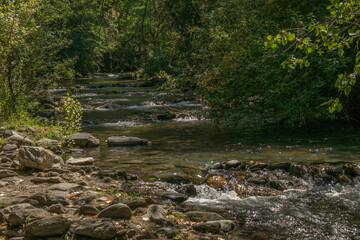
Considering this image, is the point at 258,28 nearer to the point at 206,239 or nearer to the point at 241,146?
the point at 241,146

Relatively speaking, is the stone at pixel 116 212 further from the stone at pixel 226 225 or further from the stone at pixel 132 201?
the stone at pixel 226 225

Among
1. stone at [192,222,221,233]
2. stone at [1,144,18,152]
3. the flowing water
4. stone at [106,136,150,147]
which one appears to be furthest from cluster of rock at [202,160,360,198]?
stone at [1,144,18,152]

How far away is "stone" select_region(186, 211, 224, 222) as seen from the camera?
16.0 ft

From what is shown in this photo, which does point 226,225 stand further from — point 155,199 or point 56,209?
point 56,209

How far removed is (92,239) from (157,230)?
812 millimetres

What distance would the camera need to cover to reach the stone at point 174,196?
5837 mm

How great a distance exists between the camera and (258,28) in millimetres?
11344

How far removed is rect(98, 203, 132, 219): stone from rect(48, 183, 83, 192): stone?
1.37m

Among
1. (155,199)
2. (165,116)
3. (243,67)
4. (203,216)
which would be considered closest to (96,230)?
(203,216)

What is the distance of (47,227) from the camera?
3.74m

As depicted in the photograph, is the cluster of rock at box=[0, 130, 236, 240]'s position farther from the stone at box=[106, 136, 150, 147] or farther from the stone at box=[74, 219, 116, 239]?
the stone at box=[106, 136, 150, 147]

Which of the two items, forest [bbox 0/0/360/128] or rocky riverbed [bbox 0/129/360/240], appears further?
forest [bbox 0/0/360/128]

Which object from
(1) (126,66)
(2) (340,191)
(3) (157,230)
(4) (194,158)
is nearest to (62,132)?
(4) (194,158)

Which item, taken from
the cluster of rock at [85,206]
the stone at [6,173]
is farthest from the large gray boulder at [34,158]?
the stone at [6,173]
